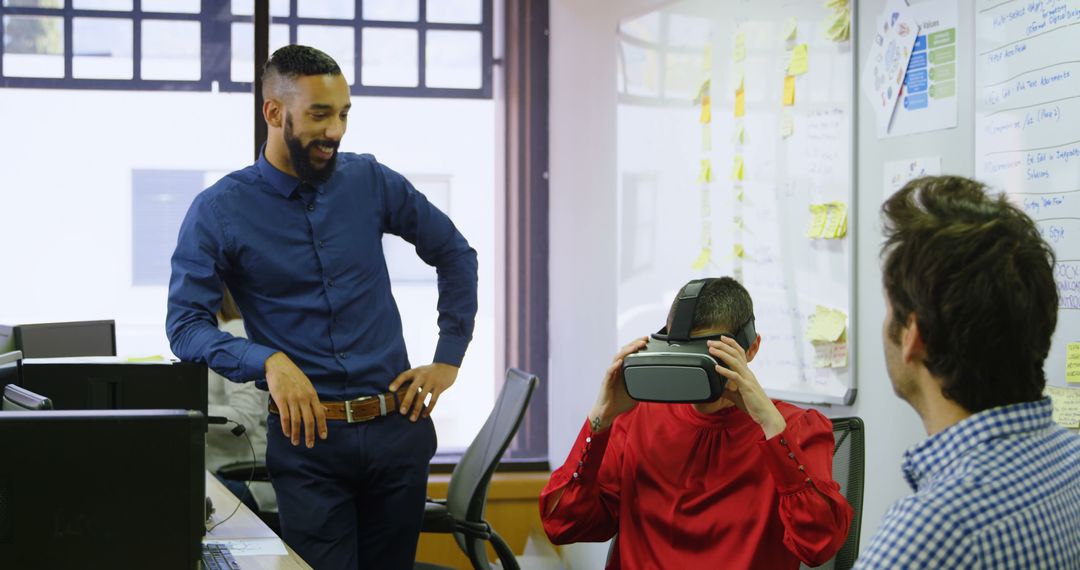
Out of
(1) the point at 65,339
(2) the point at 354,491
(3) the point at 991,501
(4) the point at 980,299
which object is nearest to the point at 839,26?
(2) the point at 354,491

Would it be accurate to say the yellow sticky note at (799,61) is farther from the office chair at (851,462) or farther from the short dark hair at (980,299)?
the short dark hair at (980,299)

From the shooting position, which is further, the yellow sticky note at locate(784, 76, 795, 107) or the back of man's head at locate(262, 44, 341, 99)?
the yellow sticky note at locate(784, 76, 795, 107)

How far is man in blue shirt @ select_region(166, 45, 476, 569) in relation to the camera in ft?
6.68

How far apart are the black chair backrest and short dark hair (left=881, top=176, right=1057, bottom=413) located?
1758 millimetres

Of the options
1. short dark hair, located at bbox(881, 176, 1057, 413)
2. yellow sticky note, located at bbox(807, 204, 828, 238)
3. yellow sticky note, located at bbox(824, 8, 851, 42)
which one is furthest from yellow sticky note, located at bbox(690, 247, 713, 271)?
short dark hair, located at bbox(881, 176, 1057, 413)

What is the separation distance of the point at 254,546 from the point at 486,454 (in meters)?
0.93

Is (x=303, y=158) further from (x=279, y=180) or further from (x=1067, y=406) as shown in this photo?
(x=1067, y=406)

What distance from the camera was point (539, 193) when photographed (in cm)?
411

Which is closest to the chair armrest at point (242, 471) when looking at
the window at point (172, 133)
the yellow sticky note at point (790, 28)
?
the window at point (172, 133)

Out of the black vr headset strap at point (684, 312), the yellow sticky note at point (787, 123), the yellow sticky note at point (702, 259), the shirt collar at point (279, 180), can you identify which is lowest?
the black vr headset strap at point (684, 312)

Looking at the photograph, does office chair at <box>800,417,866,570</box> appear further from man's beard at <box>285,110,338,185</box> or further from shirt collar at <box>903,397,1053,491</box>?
man's beard at <box>285,110,338,185</box>

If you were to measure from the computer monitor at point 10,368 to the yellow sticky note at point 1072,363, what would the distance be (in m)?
1.95

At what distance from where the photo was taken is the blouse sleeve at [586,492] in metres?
1.80

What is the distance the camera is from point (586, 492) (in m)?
1.81
